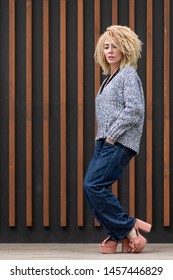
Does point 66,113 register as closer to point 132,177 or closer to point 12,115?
point 12,115

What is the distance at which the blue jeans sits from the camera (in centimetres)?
585

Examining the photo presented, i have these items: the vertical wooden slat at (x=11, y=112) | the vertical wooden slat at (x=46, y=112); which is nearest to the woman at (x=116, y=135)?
the vertical wooden slat at (x=46, y=112)

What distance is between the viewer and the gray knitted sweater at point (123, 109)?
5.79 m

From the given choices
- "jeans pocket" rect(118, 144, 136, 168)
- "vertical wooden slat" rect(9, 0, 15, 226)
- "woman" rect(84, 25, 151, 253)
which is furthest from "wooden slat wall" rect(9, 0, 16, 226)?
"jeans pocket" rect(118, 144, 136, 168)

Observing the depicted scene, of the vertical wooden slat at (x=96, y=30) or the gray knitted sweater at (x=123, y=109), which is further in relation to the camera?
the vertical wooden slat at (x=96, y=30)

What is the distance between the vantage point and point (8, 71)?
6906 mm

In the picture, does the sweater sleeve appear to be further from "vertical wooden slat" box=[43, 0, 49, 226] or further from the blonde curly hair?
"vertical wooden slat" box=[43, 0, 49, 226]

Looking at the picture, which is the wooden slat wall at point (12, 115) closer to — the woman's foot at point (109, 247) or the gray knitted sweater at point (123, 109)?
the woman's foot at point (109, 247)

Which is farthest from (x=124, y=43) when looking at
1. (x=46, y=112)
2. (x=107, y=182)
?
(x=46, y=112)

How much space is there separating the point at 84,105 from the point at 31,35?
0.62 m

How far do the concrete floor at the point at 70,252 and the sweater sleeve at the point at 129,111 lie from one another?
72 centimetres

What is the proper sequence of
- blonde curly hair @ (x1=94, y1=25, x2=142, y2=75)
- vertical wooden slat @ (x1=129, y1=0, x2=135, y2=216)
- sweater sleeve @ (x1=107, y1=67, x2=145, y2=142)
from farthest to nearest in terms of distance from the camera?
1. vertical wooden slat @ (x1=129, y1=0, x2=135, y2=216)
2. blonde curly hair @ (x1=94, y1=25, x2=142, y2=75)
3. sweater sleeve @ (x1=107, y1=67, x2=145, y2=142)
